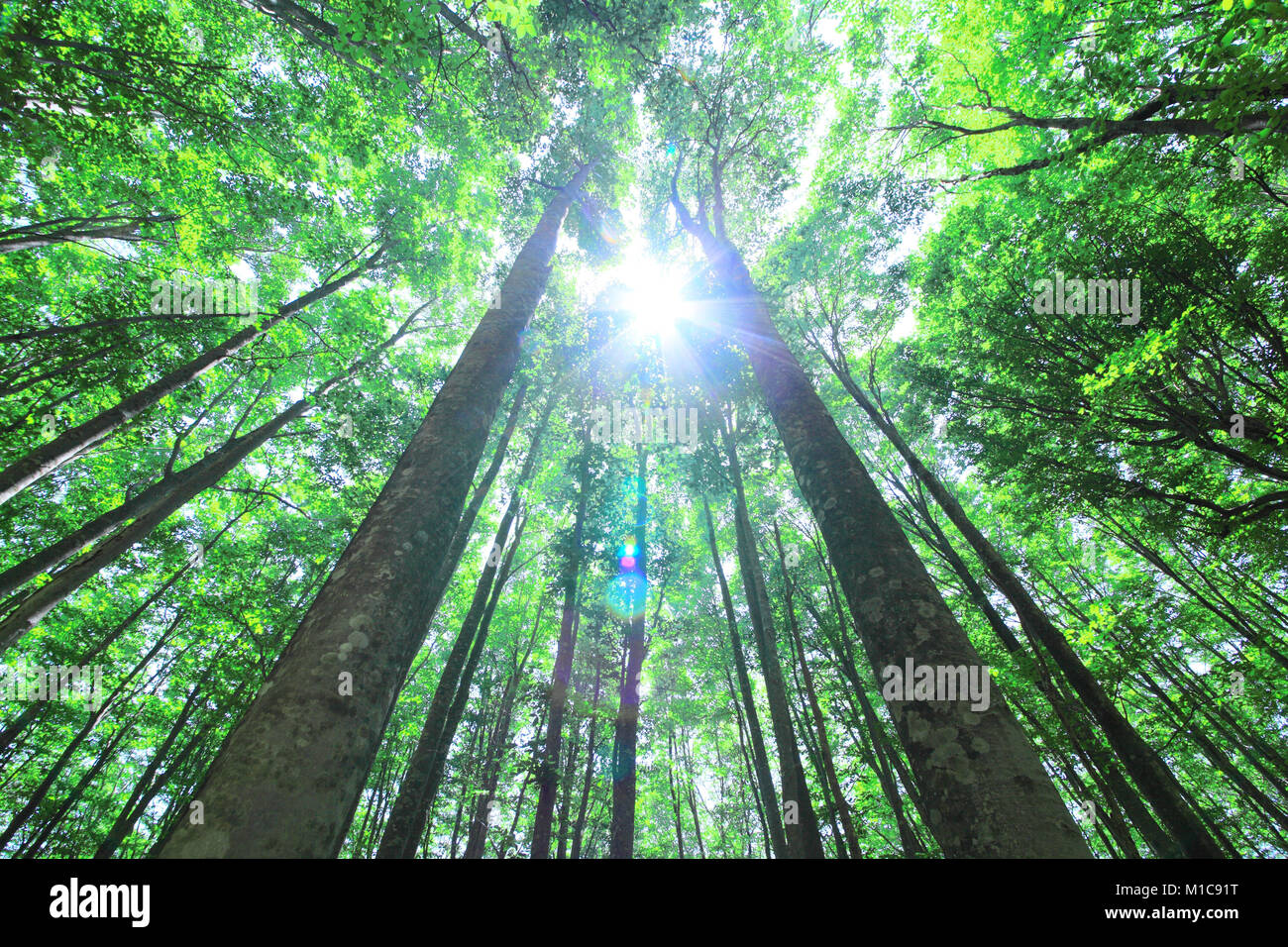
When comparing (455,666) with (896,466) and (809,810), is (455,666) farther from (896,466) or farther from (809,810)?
→ (896,466)

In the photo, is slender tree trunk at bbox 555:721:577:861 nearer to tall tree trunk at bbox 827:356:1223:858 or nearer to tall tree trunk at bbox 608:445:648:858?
tall tree trunk at bbox 608:445:648:858

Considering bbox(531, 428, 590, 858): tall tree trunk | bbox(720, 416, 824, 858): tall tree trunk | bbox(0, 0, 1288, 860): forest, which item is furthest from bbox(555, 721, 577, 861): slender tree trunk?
A: bbox(720, 416, 824, 858): tall tree trunk

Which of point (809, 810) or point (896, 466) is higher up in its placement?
point (896, 466)

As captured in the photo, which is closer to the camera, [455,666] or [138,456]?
[455,666]

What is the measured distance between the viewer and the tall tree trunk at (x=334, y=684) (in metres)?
1.74

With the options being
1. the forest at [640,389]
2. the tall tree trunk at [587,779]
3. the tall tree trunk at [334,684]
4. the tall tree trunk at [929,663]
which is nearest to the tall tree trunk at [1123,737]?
the forest at [640,389]

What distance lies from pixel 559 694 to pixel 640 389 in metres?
8.04

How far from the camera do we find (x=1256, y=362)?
302 inches

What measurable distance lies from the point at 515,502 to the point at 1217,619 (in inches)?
812

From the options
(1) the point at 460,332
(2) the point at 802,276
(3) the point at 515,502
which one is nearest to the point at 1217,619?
(2) the point at 802,276

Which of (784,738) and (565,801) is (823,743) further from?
(565,801)

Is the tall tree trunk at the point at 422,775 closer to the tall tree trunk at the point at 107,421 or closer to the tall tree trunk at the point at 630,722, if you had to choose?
the tall tree trunk at the point at 630,722

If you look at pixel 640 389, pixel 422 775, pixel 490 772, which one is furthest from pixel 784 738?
pixel 490 772

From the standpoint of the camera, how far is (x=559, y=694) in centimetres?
988
